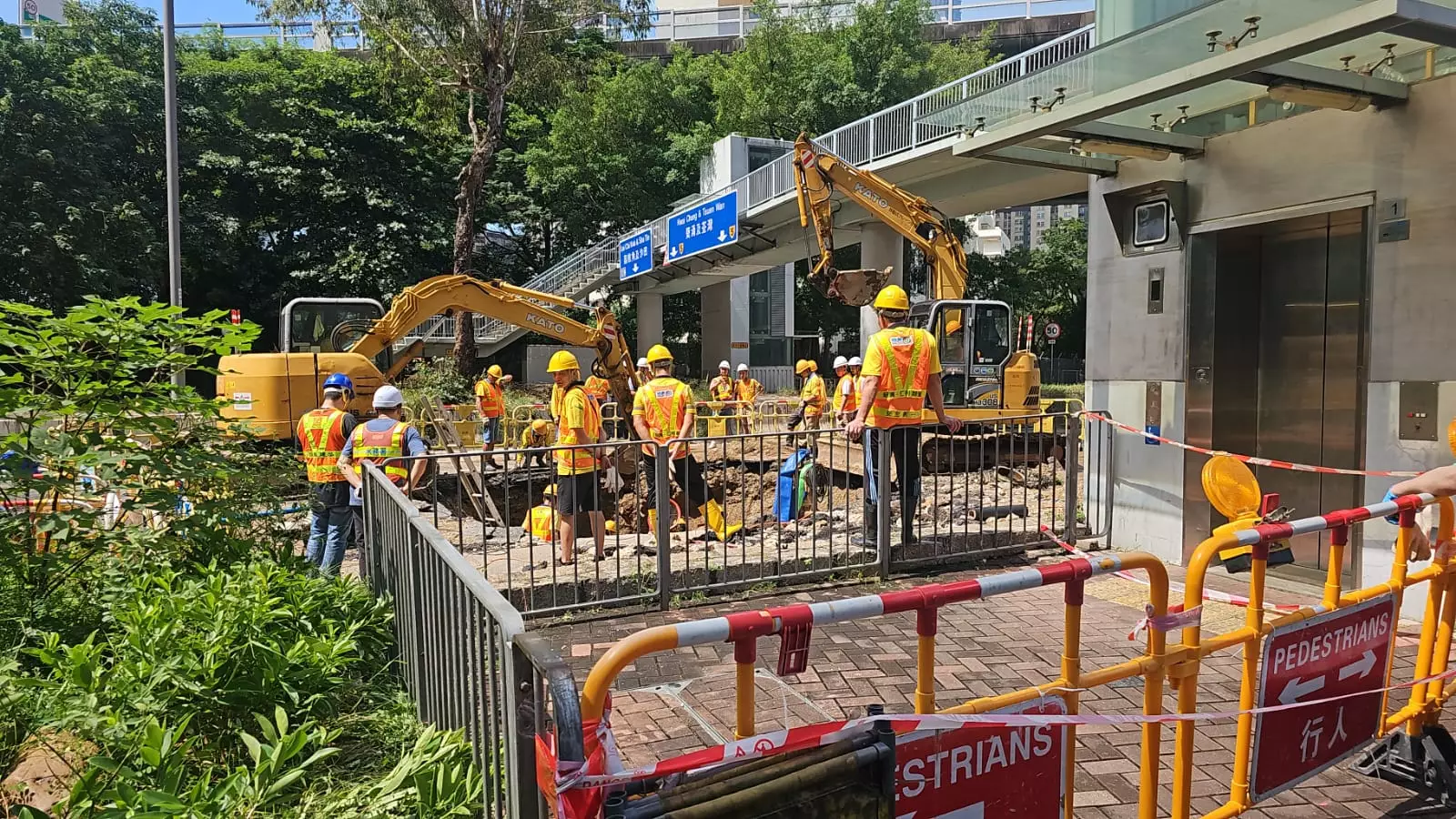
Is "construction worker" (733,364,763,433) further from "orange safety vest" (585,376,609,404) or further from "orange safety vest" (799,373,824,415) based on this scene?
"orange safety vest" (585,376,609,404)

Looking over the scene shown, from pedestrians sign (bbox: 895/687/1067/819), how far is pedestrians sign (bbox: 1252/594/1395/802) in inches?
36.2

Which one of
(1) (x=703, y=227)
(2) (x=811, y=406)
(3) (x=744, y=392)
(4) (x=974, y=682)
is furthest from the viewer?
(1) (x=703, y=227)

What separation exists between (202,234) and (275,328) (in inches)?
180

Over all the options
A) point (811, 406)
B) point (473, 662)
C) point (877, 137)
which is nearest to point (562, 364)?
point (473, 662)

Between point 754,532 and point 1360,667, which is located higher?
point 1360,667

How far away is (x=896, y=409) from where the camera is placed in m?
7.36

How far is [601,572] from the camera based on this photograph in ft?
24.1

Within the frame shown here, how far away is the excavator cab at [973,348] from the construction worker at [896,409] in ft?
25.7

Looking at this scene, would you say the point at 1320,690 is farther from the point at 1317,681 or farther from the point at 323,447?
the point at 323,447

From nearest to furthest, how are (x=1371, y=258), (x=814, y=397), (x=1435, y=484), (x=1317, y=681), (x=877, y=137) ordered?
(x=1317, y=681) < (x=1435, y=484) < (x=1371, y=258) < (x=814, y=397) < (x=877, y=137)

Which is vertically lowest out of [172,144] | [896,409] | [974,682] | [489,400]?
[974,682]

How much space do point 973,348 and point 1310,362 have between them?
811cm

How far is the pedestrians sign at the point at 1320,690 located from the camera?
2.99 metres

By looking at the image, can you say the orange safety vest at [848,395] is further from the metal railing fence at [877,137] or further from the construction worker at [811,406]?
the metal railing fence at [877,137]
